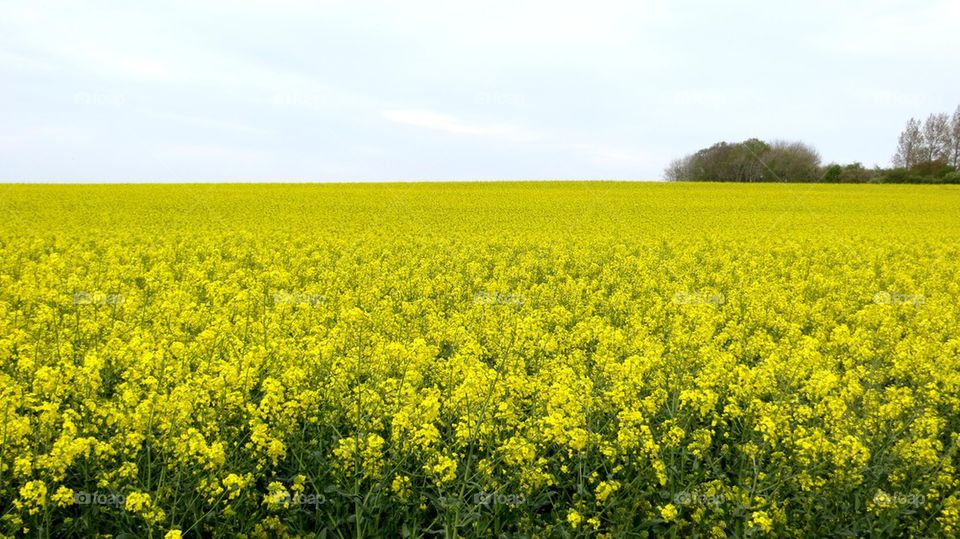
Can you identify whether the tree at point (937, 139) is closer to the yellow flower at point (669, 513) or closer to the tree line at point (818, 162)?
the tree line at point (818, 162)

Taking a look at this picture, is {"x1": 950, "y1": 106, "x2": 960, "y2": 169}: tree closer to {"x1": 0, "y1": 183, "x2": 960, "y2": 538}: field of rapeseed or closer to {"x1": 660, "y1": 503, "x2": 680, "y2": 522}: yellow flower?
{"x1": 0, "y1": 183, "x2": 960, "y2": 538}: field of rapeseed

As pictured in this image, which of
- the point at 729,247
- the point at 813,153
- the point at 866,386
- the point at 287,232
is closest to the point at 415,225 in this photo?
the point at 287,232

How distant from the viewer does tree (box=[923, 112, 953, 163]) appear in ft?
261

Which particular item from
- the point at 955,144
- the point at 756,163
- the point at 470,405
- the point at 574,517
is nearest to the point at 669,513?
the point at 574,517

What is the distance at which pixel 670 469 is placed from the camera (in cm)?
502

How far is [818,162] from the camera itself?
77.9 meters

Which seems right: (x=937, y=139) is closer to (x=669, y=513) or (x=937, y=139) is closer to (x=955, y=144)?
(x=955, y=144)

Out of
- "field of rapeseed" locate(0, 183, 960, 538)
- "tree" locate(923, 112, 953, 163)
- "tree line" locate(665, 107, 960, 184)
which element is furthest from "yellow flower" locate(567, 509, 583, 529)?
"tree" locate(923, 112, 953, 163)

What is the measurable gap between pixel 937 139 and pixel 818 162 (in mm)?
17377

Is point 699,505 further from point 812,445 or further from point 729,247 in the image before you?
point 729,247

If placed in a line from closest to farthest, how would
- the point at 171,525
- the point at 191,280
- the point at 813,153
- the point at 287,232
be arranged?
the point at 171,525, the point at 191,280, the point at 287,232, the point at 813,153

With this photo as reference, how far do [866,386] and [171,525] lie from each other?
281 inches

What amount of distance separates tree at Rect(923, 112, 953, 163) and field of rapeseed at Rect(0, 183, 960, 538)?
8280cm

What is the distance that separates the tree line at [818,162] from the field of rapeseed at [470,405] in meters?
64.6
